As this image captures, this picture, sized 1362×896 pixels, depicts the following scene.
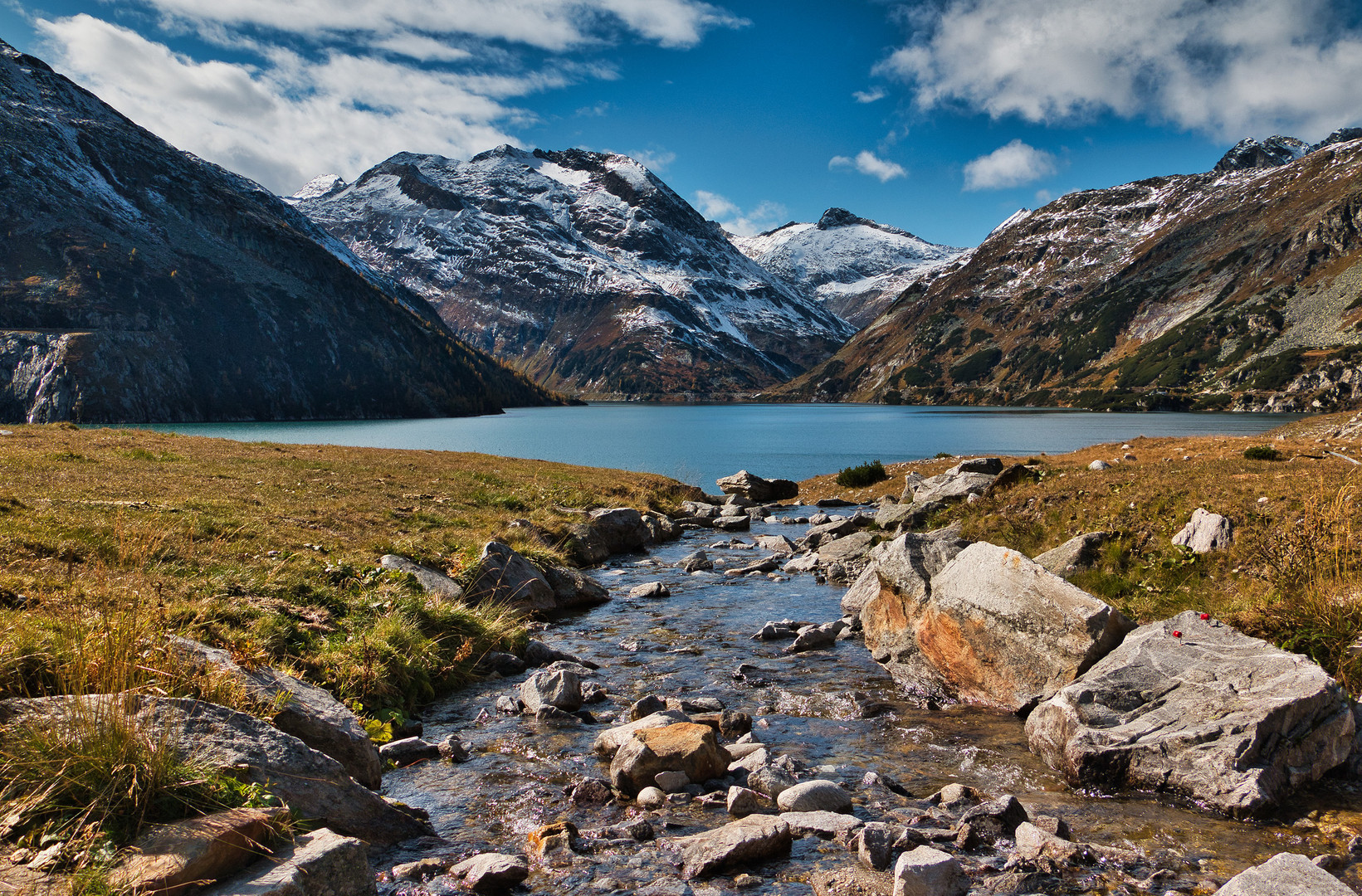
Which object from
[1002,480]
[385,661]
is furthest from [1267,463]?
[385,661]

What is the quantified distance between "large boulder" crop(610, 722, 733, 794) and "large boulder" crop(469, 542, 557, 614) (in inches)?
345

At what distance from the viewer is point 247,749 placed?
633cm

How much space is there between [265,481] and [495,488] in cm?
1070

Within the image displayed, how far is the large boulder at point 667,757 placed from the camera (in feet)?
29.6

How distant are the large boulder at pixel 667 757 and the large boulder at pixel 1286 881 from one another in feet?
18.6

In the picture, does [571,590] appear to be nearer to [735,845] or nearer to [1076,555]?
[735,845]

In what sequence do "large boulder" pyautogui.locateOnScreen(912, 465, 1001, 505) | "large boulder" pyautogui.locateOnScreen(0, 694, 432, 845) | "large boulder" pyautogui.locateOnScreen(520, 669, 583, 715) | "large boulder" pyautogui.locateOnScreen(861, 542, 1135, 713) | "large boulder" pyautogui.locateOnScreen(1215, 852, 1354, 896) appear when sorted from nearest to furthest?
"large boulder" pyautogui.locateOnScreen(0, 694, 432, 845)
"large boulder" pyautogui.locateOnScreen(1215, 852, 1354, 896)
"large boulder" pyautogui.locateOnScreen(861, 542, 1135, 713)
"large boulder" pyautogui.locateOnScreen(520, 669, 583, 715)
"large boulder" pyautogui.locateOnScreen(912, 465, 1001, 505)

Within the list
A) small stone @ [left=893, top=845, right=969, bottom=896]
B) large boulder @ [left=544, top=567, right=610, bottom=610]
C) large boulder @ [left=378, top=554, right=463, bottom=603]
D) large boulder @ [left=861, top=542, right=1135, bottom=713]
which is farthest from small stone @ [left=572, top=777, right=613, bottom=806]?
large boulder @ [left=544, top=567, right=610, bottom=610]

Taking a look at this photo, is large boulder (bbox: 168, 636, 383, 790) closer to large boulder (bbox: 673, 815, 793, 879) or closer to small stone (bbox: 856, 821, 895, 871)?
large boulder (bbox: 673, 815, 793, 879)

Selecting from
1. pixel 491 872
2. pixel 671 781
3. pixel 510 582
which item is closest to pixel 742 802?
pixel 671 781

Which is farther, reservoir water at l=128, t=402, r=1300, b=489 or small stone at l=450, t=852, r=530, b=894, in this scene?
reservoir water at l=128, t=402, r=1300, b=489

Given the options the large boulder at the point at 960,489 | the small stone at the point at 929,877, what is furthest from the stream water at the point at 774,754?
the large boulder at the point at 960,489

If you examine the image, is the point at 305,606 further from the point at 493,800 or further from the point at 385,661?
the point at 493,800

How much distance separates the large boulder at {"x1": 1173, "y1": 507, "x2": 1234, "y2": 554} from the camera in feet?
44.8
